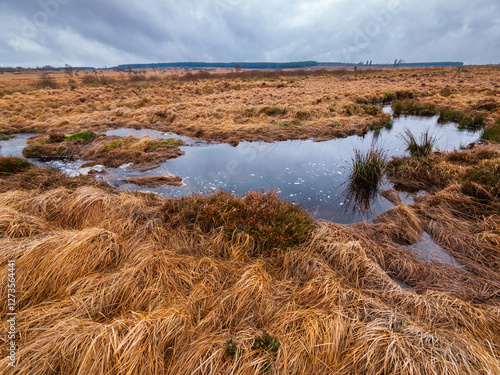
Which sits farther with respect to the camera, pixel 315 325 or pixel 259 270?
pixel 259 270

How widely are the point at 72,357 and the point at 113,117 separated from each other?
60.0 feet

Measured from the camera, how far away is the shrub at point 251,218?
4.14m

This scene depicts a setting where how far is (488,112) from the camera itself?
1570 centimetres

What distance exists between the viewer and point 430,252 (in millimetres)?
4637

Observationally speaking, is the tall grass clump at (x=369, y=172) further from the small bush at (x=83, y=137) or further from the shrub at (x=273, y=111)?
the small bush at (x=83, y=137)

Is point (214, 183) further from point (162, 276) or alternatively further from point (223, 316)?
point (223, 316)

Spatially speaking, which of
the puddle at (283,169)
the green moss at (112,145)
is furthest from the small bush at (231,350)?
the green moss at (112,145)

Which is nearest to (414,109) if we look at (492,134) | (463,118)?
(463,118)

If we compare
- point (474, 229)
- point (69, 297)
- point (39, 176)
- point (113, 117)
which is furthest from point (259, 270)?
point (113, 117)

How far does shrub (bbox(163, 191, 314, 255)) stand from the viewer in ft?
13.6

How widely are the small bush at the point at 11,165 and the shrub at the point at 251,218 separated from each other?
6.13m

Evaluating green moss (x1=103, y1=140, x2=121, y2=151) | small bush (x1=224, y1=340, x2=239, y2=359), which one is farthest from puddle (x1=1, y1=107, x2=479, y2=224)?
small bush (x1=224, y1=340, x2=239, y2=359)

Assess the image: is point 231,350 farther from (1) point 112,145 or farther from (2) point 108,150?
(1) point 112,145

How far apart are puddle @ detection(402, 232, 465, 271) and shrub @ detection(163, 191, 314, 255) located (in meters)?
2.31
